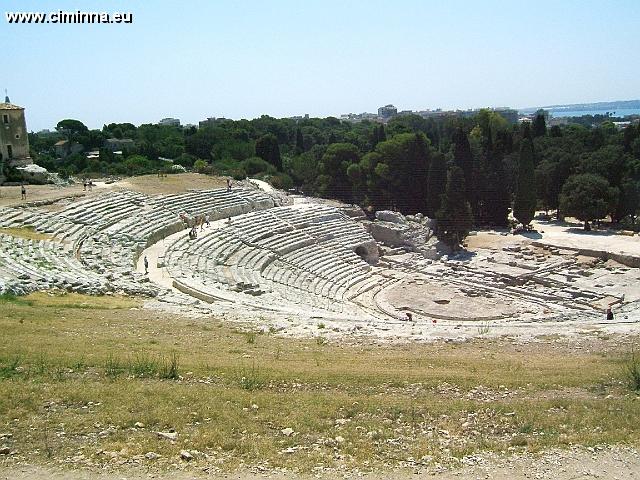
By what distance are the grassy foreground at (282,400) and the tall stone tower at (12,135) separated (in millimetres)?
21321

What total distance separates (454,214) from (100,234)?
16.8m

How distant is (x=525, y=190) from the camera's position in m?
33.5

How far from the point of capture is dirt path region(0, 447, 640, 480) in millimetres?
5828

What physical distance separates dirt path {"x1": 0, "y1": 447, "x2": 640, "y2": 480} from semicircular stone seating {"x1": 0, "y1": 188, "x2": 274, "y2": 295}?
9354 millimetres

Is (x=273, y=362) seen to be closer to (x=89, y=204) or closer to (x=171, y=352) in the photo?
(x=171, y=352)

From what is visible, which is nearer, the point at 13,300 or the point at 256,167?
the point at 13,300

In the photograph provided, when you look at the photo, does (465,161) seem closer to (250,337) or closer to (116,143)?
(250,337)

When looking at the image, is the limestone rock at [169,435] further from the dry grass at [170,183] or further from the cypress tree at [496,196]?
the cypress tree at [496,196]

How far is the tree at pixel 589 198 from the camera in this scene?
32531 millimetres

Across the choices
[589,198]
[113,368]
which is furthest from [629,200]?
[113,368]

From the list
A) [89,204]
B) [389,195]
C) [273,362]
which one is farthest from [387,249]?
[273,362]

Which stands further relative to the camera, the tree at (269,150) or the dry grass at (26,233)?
the tree at (269,150)

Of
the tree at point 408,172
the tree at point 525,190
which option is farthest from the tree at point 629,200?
the tree at point 408,172

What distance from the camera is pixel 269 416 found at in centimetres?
737
